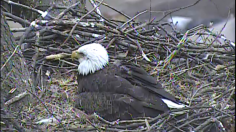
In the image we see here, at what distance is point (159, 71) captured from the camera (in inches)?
139

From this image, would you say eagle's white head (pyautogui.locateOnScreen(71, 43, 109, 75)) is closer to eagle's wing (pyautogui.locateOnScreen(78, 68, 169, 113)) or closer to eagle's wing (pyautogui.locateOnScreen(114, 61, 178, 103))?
eagle's wing (pyautogui.locateOnScreen(78, 68, 169, 113))

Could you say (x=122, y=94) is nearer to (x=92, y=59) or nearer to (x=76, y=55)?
(x=92, y=59)

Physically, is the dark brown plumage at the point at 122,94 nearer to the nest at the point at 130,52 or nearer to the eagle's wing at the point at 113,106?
the eagle's wing at the point at 113,106

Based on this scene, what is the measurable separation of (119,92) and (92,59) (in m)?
0.63

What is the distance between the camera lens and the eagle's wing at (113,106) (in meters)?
2.84

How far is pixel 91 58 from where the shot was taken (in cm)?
340

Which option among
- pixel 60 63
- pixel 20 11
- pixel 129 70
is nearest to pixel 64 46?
pixel 60 63

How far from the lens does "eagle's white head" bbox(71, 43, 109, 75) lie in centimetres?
335

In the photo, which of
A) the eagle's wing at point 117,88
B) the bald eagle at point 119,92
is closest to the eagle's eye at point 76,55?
the bald eagle at point 119,92

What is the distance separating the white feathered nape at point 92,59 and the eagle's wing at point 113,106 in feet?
1.11

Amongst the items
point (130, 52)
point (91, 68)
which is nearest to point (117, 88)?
point (91, 68)

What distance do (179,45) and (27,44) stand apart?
6.42ft

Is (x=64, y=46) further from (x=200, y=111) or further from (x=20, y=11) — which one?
(x=200, y=111)

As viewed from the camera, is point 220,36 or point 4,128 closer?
point 4,128
